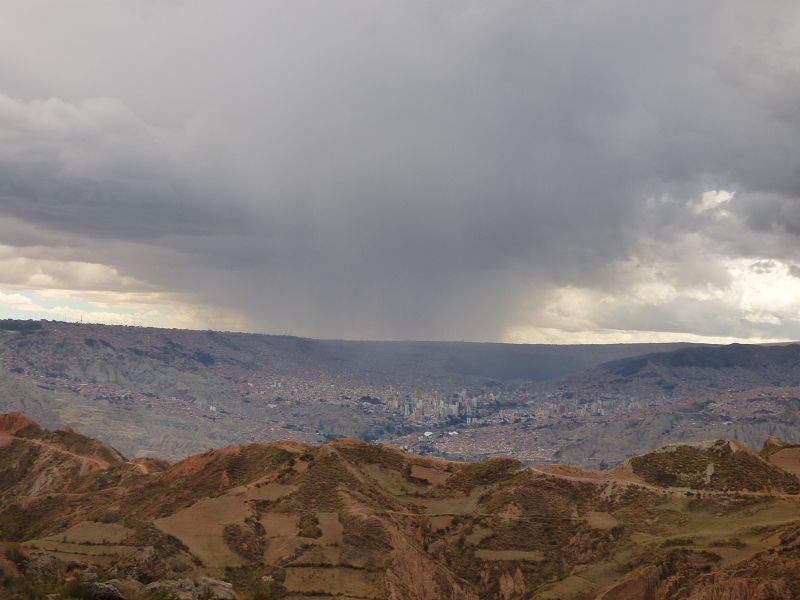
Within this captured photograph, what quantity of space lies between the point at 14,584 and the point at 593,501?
88.2 m

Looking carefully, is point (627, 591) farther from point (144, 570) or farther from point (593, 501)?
point (144, 570)

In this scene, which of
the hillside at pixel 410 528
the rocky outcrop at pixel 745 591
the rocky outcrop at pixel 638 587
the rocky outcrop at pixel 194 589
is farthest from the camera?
the rocky outcrop at pixel 638 587

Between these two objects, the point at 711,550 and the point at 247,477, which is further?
the point at 247,477

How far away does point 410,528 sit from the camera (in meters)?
127

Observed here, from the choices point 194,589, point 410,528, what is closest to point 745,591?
point 410,528

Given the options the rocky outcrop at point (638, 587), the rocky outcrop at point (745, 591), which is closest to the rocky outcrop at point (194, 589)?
the rocky outcrop at point (638, 587)

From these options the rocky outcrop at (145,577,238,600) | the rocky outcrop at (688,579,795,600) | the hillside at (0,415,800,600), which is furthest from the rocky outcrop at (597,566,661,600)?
the rocky outcrop at (145,577,238,600)

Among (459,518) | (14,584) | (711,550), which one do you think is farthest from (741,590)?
(14,584)

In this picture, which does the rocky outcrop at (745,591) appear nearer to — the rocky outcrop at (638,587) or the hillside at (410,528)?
the hillside at (410,528)

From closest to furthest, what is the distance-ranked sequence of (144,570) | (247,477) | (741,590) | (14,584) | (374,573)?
(14,584) → (741,590) → (144,570) → (374,573) → (247,477)

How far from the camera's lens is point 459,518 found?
433ft

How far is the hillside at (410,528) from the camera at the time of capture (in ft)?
320

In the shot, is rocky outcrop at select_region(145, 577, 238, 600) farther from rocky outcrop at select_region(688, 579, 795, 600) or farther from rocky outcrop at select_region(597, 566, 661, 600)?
rocky outcrop at select_region(688, 579, 795, 600)

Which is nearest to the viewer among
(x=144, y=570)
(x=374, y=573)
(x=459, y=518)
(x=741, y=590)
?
(x=741, y=590)
